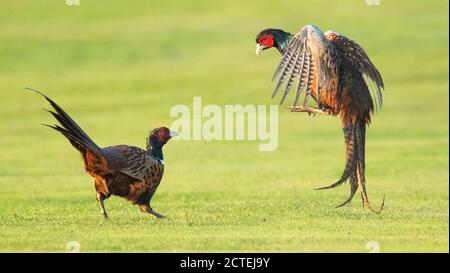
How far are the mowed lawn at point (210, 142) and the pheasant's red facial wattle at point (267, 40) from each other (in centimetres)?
207

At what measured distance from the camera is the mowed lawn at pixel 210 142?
40.8ft

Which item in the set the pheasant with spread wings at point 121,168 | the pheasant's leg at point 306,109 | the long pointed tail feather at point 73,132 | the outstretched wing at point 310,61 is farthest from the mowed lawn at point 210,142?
the outstretched wing at point 310,61

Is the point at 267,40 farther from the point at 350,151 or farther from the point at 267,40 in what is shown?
the point at 350,151

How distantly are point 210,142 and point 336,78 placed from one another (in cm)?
1364

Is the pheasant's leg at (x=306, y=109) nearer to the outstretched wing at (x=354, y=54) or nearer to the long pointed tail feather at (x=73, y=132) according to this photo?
the outstretched wing at (x=354, y=54)

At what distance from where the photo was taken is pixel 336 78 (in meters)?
13.2

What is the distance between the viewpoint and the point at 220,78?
37.5 metres

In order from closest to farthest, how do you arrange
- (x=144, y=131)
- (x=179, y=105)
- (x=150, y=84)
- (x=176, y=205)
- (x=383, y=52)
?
(x=176, y=205), (x=144, y=131), (x=179, y=105), (x=150, y=84), (x=383, y=52)

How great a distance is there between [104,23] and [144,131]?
66.1 feet

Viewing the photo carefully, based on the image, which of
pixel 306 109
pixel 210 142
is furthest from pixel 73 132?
pixel 210 142

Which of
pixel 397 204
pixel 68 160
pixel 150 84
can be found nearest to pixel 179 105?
pixel 150 84

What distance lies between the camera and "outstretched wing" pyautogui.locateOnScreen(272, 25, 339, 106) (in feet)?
42.8

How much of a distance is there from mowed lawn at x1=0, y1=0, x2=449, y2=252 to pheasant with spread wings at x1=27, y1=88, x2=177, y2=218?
1.21ft

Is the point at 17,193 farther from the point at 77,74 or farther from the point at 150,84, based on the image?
the point at 77,74
